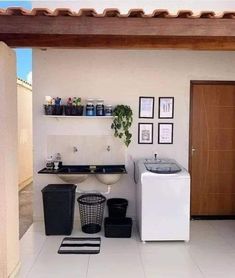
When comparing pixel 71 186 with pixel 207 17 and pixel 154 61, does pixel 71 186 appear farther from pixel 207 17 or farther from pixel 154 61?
pixel 207 17

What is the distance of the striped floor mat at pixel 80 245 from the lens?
13.4 ft

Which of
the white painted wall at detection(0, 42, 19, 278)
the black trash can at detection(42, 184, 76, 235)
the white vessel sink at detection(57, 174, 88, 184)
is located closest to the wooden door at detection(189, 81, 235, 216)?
the white vessel sink at detection(57, 174, 88, 184)

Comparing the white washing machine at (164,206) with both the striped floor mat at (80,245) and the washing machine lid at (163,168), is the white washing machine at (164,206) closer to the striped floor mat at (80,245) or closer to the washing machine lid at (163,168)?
the washing machine lid at (163,168)

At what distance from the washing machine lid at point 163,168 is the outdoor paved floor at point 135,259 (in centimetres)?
102

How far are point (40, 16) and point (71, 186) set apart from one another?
110 inches

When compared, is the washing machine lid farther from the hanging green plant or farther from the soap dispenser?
the soap dispenser

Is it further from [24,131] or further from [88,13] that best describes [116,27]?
[24,131]

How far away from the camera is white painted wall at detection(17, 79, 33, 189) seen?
26.9 ft

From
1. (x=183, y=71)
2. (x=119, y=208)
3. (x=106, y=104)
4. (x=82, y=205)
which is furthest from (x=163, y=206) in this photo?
(x=183, y=71)

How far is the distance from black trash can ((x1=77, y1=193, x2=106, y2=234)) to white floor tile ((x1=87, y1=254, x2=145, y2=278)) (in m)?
0.94

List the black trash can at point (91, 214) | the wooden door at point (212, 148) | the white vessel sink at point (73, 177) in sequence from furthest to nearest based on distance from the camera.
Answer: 1. the wooden door at point (212, 148)
2. the white vessel sink at point (73, 177)
3. the black trash can at point (91, 214)

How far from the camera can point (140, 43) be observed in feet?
10.3

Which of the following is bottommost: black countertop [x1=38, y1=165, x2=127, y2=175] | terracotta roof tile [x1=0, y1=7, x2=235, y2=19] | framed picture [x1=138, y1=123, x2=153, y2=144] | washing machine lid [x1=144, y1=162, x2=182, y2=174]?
black countertop [x1=38, y1=165, x2=127, y2=175]

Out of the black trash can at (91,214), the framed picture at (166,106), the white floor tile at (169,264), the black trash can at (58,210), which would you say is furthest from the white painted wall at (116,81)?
the white floor tile at (169,264)
